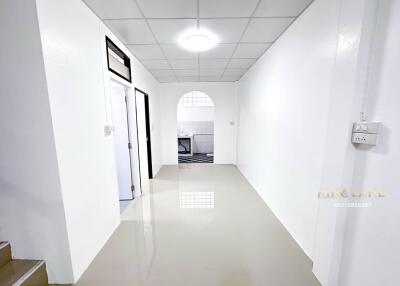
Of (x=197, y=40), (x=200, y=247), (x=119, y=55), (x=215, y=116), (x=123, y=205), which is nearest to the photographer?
(x=200, y=247)

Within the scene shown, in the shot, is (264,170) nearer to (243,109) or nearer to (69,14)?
(243,109)

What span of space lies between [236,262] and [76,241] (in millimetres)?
1557

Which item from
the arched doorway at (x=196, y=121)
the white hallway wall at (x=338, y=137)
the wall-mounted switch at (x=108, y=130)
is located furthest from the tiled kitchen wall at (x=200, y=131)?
the wall-mounted switch at (x=108, y=130)

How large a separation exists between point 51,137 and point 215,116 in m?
4.75

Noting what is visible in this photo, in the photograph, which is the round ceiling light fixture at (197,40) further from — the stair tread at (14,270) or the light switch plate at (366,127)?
the stair tread at (14,270)

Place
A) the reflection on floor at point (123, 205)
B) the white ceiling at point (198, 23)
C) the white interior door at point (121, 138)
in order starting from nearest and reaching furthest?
the white ceiling at point (198, 23) < the reflection on floor at point (123, 205) < the white interior door at point (121, 138)

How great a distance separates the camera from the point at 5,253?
150 cm

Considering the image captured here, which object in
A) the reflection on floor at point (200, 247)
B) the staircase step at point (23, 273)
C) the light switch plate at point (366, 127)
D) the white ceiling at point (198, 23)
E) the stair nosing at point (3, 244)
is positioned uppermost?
the white ceiling at point (198, 23)

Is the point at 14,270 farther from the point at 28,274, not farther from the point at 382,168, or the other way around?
the point at 382,168

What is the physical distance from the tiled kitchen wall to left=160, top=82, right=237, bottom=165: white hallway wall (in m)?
2.09

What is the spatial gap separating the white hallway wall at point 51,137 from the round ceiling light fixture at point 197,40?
1195 mm

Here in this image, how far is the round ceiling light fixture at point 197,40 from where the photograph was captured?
8.02 feet

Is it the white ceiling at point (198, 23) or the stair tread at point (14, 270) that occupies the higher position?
the white ceiling at point (198, 23)

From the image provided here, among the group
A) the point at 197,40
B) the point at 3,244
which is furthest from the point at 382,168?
the point at 3,244
